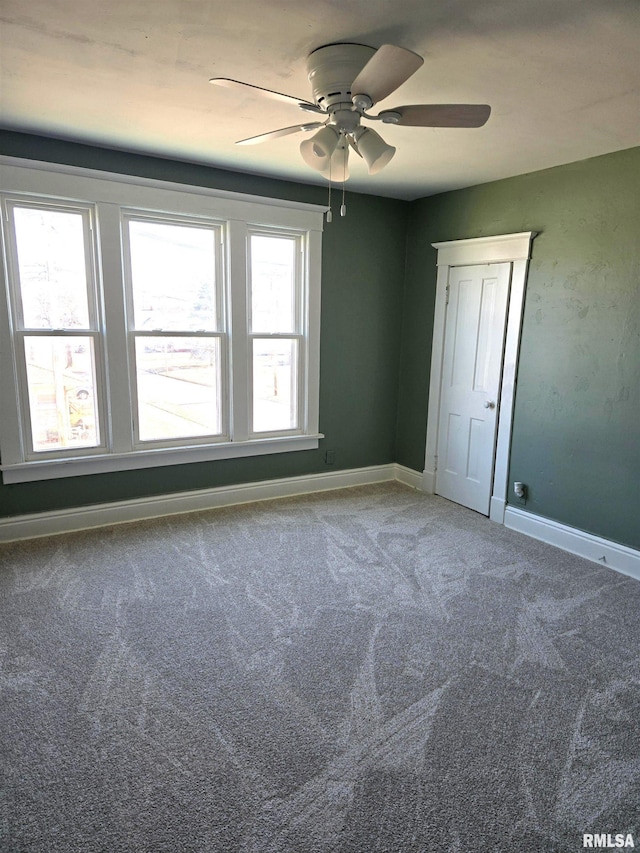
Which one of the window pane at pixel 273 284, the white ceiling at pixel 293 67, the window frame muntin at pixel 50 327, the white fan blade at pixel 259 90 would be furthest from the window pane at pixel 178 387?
the white fan blade at pixel 259 90

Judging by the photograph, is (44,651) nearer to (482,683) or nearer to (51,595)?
(51,595)

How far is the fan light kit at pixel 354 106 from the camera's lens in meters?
1.78

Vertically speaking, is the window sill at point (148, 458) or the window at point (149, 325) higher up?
the window at point (149, 325)

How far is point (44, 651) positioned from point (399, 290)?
13.0 feet

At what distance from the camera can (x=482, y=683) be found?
87.5 inches

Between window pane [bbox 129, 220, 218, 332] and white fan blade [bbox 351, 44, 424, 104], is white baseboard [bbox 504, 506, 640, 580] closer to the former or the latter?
window pane [bbox 129, 220, 218, 332]

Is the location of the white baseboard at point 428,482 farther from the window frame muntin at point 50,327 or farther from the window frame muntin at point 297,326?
the window frame muntin at point 50,327

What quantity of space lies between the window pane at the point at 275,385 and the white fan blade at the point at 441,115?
Result: 2.41m

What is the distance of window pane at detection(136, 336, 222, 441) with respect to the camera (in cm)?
384

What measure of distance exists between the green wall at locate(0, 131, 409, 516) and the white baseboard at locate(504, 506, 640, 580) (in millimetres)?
1558

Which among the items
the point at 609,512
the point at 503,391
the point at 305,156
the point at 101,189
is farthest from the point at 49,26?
the point at 609,512

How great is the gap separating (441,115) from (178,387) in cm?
270

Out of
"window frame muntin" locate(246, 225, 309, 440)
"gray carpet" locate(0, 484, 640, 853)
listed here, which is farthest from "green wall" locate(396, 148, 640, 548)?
"window frame muntin" locate(246, 225, 309, 440)

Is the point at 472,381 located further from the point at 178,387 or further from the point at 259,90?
the point at 259,90
